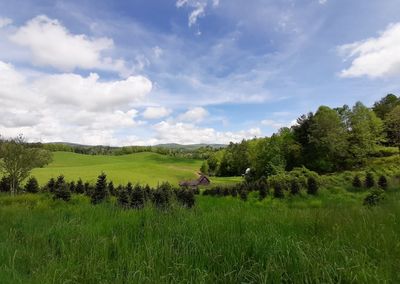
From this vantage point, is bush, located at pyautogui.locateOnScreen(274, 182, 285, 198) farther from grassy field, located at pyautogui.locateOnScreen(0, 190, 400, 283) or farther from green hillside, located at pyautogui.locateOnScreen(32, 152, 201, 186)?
green hillside, located at pyautogui.locateOnScreen(32, 152, 201, 186)

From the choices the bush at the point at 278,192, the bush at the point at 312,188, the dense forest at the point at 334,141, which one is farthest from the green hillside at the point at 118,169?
the bush at the point at 312,188

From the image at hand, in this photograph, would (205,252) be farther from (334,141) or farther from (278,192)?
(334,141)

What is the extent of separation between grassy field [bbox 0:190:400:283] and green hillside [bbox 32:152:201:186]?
46.4 m

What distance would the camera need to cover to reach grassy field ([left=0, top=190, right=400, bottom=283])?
2990mm

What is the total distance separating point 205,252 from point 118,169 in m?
81.5

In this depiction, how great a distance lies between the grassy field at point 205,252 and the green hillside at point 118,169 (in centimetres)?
4643

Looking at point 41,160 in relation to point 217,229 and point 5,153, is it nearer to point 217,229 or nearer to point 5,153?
point 5,153

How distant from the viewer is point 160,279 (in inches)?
118

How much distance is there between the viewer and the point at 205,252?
145 inches

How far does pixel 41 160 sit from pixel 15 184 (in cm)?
231

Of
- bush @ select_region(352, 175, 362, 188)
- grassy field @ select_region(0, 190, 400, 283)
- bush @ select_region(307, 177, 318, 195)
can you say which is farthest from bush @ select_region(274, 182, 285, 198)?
grassy field @ select_region(0, 190, 400, 283)

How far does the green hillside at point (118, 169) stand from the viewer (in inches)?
2423

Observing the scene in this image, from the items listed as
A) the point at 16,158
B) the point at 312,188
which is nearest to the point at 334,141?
the point at 312,188

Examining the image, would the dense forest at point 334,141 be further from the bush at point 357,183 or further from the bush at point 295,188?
the bush at point 295,188
